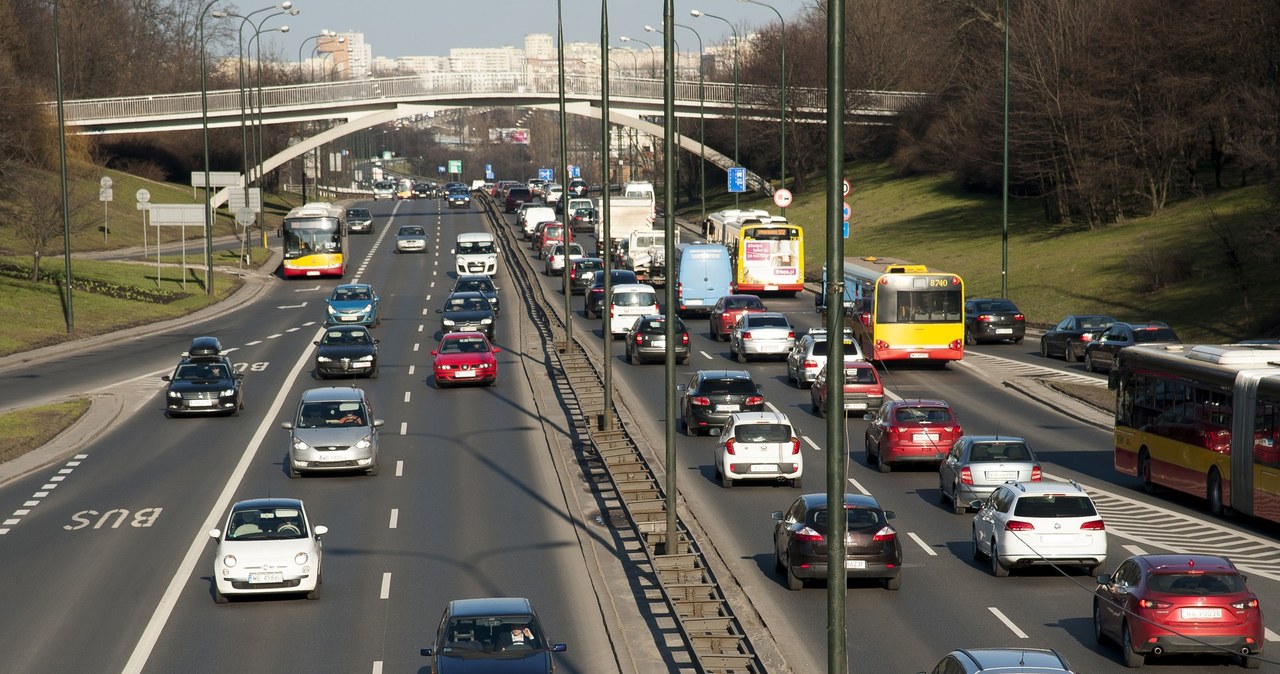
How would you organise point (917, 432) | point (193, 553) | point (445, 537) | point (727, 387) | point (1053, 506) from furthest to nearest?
point (727, 387) < point (917, 432) < point (445, 537) < point (193, 553) < point (1053, 506)

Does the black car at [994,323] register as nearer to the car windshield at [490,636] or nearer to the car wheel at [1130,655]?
the car wheel at [1130,655]

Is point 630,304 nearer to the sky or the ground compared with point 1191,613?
nearer to the sky

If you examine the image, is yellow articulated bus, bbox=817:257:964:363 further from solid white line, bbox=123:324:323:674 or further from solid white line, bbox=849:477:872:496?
solid white line, bbox=123:324:323:674

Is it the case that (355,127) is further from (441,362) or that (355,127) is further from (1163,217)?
(441,362)

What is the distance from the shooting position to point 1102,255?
212 ft

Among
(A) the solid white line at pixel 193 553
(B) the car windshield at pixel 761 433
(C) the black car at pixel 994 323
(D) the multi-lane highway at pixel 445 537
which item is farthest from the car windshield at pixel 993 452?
(C) the black car at pixel 994 323

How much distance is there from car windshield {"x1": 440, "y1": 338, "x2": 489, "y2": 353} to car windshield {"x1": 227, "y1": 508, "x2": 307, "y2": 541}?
21094 mm

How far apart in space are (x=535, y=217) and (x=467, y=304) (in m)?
37.1

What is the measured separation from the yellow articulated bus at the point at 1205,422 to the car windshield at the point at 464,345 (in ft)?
60.7

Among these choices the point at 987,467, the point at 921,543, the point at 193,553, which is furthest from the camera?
the point at 987,467

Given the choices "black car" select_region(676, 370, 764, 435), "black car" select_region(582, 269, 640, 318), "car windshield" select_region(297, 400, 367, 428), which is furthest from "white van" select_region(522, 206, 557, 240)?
"car windshield" select_region(297, 400, 367, 428)

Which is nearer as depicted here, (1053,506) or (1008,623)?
(1008,623)

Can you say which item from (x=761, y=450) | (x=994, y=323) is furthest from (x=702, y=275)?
(x=761, y=450)

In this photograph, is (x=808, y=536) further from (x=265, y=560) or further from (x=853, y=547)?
(x=265, y=560)
